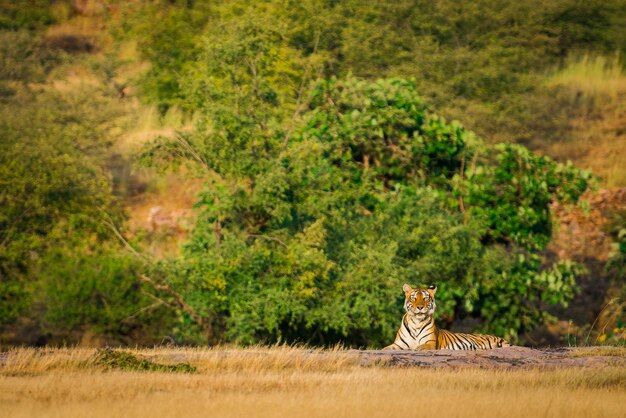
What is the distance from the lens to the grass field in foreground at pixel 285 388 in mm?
13414

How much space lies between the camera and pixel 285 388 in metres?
15.3

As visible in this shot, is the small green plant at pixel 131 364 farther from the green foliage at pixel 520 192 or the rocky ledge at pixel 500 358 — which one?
the green foliage at pixel 520 192

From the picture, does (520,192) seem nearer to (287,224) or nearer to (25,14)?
(287,224)

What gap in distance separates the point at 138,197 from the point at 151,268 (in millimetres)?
17300

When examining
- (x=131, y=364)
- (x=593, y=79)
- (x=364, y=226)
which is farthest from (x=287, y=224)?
(x=593, y=79)

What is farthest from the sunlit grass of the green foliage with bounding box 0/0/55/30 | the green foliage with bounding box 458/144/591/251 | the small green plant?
the small green plant

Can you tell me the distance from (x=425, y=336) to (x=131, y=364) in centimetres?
627

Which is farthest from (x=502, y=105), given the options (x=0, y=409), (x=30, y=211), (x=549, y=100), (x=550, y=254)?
(x=0, y=409)

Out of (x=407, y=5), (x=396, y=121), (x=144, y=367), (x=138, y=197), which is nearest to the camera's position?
(x=144, y=367)

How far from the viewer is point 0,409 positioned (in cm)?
1324

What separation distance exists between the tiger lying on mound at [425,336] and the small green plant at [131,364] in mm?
5376

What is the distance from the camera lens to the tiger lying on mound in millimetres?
21266

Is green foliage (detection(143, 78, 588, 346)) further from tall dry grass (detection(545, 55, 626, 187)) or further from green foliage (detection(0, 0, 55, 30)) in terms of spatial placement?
green foliage (detection(0, 0, 55, 30))

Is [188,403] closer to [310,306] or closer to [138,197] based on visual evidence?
[310,306]
